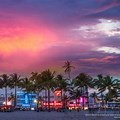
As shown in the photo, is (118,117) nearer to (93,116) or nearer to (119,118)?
(119,118)

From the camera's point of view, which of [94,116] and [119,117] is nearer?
[119,117]

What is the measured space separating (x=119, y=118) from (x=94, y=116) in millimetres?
14661

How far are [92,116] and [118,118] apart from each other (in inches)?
541

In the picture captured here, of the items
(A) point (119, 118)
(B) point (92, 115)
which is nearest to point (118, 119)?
(A) point (119, 118)

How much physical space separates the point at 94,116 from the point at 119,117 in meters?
15.2

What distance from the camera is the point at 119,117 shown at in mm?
113188

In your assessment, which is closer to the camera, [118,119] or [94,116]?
[118,119]

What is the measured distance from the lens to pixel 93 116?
128 metres

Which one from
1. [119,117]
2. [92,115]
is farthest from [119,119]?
[92,115]

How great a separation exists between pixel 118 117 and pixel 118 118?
506mm

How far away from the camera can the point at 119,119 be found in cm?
11288

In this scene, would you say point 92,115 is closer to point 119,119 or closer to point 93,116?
point 93,116

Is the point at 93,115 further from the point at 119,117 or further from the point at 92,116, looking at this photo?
the point at 119,117

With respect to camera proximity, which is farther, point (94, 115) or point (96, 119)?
point (94, 115)
